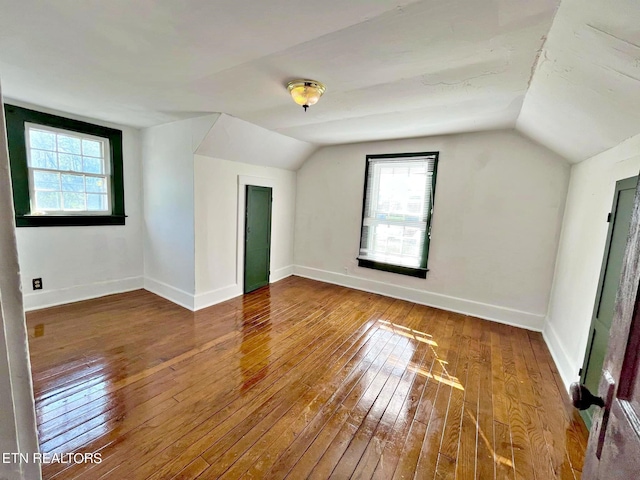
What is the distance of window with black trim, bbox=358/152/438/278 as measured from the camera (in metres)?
3.89

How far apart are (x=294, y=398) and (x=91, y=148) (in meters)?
3.93

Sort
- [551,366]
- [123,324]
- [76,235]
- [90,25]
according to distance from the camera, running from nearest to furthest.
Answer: [90,25] < [551,366] < [123,324] < [76,235]

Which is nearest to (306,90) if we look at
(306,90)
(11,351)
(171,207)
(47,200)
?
(306,90)

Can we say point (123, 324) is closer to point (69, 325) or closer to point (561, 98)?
point (69, 325)

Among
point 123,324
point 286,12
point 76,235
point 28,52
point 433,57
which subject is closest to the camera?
point 286,12

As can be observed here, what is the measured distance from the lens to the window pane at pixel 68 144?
3.33m

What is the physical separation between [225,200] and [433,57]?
9.48 feet

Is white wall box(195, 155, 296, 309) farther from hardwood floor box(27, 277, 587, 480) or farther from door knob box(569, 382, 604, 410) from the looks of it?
door knob box(569, 382, 604, 410)

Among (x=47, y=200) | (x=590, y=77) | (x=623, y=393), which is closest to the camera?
(x=623, y=393)

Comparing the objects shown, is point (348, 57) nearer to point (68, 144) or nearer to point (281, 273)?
point (68, 144)

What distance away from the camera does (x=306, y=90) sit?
6.95 feet

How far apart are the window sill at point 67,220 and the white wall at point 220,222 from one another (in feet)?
4.47

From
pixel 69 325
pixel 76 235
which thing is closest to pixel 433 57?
pixel 69 325

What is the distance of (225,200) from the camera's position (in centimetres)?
376
